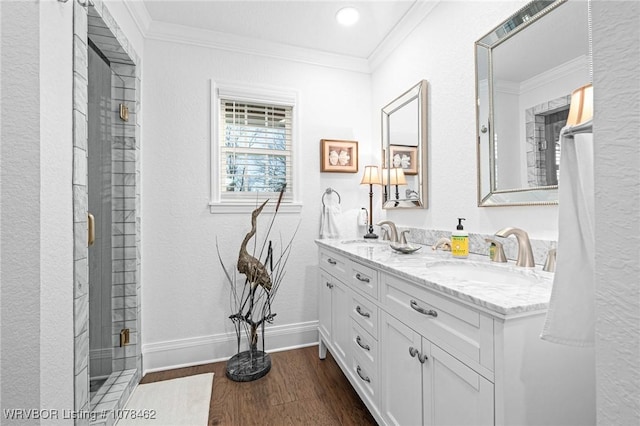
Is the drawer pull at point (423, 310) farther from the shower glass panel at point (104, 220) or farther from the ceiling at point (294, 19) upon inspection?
the ceiling at point (294, 19)

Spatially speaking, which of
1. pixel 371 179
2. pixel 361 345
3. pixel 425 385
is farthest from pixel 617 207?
pixel 371 179

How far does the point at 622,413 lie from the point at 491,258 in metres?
1.18

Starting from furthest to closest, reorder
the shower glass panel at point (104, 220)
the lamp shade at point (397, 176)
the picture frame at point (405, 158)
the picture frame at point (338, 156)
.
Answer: the picture frame at point (338, 156) < the lamp shade at point (397, 176) < the picture frame at point (405, 158) < the shower glass panel at point (104, 220)

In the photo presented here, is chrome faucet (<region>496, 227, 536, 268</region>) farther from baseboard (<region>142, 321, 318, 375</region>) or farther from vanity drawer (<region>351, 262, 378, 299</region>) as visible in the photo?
baseboard (<region>142, 321, 318, 375</region>)

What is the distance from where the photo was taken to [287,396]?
1.83 metres

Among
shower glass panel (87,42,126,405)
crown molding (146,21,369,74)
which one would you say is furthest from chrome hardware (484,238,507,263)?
shower glass panel (87,42,126,405)

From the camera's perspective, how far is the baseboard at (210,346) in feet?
7.14

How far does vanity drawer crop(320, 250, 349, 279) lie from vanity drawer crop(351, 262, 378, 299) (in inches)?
4.9

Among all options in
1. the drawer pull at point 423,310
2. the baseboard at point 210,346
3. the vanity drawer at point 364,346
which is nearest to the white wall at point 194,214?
the baseboard at point 210,346

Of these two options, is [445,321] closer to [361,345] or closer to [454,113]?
[361,345]

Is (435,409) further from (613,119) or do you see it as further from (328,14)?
(328,14)

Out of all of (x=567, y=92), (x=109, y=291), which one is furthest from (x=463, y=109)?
(x=109, y=291)

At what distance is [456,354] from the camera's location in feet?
3.00

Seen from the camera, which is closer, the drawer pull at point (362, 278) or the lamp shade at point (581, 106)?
the lamp shade at point (581, 106)
